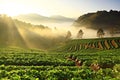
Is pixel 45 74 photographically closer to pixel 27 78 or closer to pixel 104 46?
pixel 27 78

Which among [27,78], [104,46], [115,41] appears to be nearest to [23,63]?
[27,78]

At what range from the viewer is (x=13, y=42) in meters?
198

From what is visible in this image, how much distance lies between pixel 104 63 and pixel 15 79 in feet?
100

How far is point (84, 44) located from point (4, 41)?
68.6 meters

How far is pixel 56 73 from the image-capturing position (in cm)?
3241

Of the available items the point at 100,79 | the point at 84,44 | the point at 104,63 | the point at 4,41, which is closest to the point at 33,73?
the point at 100,79

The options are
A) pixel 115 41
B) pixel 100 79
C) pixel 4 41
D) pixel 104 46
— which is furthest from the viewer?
Result: pixel 4 41

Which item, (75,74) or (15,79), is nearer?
(15,79)

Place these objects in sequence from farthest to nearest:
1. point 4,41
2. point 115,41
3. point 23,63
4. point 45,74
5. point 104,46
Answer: point 4,41, point 115,41, point 104,46, point 23,63, point 45,74

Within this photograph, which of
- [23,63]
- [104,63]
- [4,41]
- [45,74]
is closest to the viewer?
[45,74]

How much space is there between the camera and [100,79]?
1142 inches

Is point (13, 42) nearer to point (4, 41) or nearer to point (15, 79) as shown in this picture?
point (4, 41)

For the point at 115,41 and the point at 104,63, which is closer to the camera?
the point at 104,63

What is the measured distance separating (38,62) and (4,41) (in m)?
146
